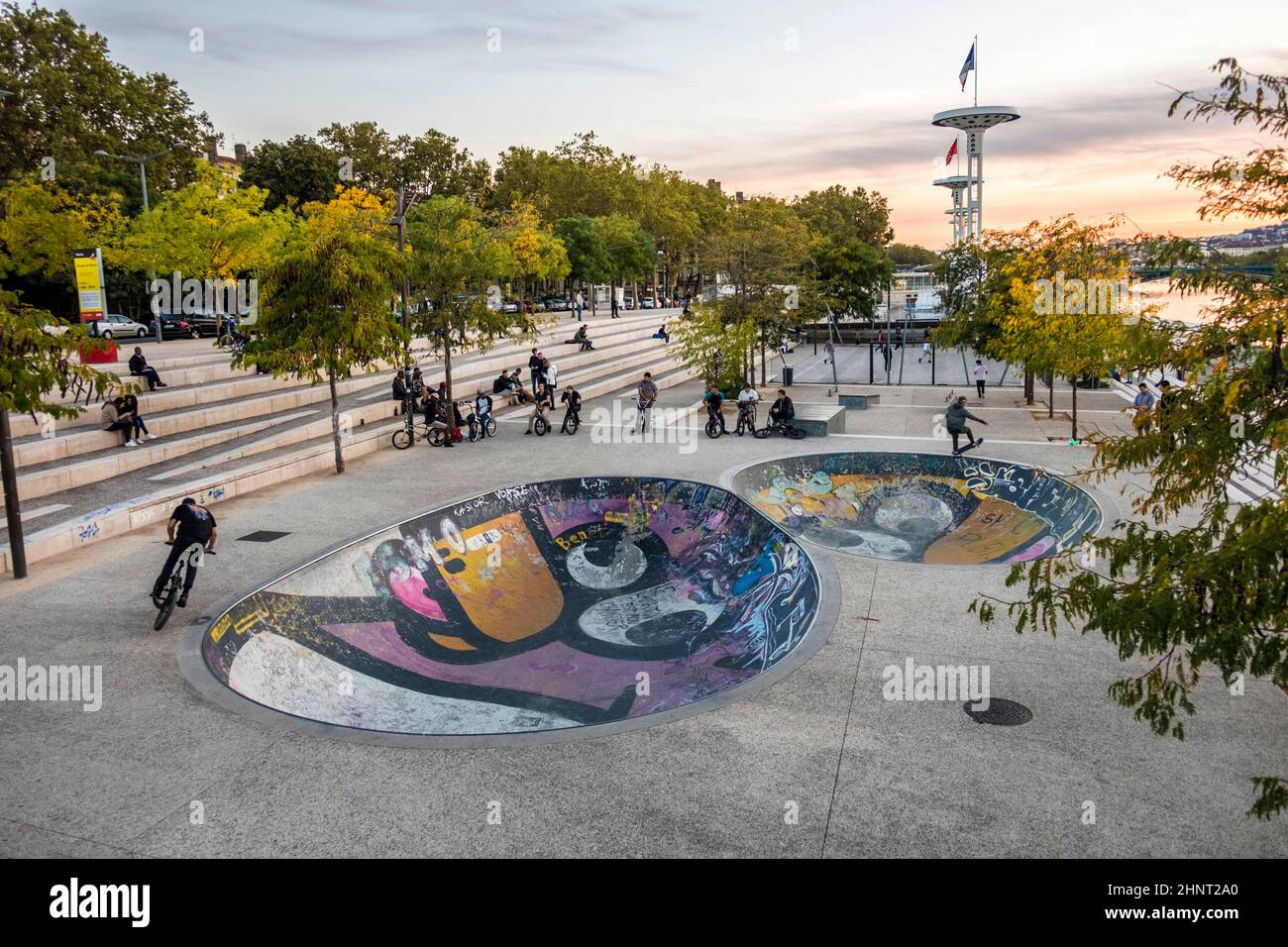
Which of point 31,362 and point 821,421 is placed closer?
point 31,362

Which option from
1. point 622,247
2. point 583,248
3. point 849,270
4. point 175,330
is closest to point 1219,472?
point 175,330

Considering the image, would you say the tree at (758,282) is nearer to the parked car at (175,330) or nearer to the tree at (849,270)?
the parked car at (175,330)

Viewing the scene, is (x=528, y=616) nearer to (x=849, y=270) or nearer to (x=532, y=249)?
(x=532, y=249)

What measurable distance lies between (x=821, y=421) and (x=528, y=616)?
43.0 ft

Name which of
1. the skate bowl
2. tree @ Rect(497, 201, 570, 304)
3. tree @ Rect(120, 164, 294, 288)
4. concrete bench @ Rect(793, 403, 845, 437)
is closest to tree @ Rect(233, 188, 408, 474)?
the skate bowl

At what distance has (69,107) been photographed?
4462 cm

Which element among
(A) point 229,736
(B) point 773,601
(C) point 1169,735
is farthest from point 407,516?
(C) point 1169,735

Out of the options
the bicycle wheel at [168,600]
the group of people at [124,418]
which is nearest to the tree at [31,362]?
the bicycle wheel at [168,600]

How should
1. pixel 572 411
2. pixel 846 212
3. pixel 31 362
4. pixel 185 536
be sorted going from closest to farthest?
pixel 185 536
pixel 31 362
pixel 572 411
pixel 846 212

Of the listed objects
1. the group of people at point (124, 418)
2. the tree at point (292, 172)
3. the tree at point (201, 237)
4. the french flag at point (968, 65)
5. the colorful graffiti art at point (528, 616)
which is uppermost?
the french flag at point (968, 65)

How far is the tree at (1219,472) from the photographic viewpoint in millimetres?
4465

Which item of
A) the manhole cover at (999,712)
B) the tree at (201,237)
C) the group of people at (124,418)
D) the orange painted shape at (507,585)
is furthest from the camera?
the tree at (201,237)

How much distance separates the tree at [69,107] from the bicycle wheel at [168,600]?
→ 127 ft

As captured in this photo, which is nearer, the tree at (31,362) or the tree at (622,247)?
the tree at (31,362)
